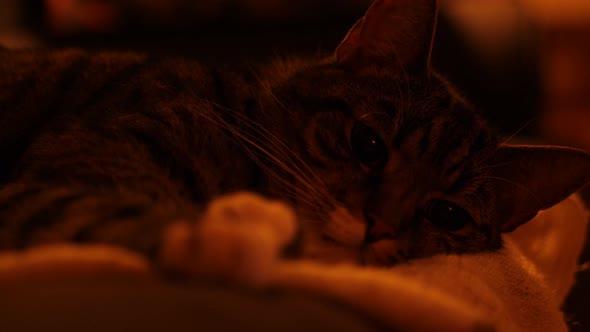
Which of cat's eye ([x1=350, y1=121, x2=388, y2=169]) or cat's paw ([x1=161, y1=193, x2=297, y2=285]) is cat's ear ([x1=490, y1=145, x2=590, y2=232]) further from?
cat's paw ([x1=161, y1=193, x2=297, y2=285])

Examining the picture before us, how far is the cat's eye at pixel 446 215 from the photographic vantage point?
3.61 ft

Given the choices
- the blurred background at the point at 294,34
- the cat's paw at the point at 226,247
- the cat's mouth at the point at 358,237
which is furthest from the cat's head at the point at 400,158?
the blurred background at the point at 294,34

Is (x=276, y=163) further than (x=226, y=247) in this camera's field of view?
Yes

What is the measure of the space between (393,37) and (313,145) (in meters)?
0.29

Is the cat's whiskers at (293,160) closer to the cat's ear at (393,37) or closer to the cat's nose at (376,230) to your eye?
the cat's nose at (376,230)

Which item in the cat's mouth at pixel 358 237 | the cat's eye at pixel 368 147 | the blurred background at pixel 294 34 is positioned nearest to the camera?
the cat's mouth at pixel 358 237

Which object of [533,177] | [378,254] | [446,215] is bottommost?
[378,254]

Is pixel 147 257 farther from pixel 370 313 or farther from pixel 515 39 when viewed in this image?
pixel 515 39

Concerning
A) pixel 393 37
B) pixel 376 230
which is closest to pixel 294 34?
pixel 393 37

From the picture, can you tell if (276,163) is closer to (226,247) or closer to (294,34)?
(226,247)

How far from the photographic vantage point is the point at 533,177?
4.02ft

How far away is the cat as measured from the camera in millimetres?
966

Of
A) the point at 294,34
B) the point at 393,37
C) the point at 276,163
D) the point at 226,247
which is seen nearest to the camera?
the point at 226,247

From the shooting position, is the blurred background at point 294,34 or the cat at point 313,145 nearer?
the cat at point 313,145
